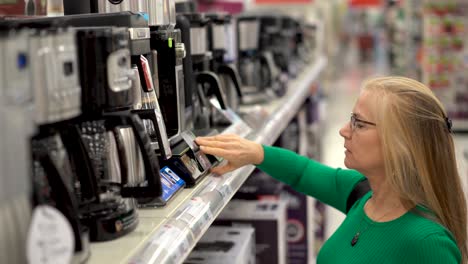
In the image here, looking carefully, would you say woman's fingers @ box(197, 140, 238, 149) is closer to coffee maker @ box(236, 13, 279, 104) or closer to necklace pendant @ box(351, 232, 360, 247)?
necklace pendant @ box(351, 232, 360, 247)

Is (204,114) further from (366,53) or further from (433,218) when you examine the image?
(366,53)

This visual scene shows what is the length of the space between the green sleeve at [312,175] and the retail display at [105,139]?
0.41 ft

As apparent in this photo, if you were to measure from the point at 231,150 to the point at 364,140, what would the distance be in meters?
0.51

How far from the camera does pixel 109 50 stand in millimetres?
1507

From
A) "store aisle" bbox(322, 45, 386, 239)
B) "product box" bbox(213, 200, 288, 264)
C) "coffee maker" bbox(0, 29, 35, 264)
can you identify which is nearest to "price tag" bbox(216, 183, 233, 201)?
"product box" bbox(213, 200, 288, 264)

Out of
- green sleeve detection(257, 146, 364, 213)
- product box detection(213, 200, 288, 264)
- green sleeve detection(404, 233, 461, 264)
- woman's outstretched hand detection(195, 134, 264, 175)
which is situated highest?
woman's outstretched hand detection(195, 134, 264, 175)

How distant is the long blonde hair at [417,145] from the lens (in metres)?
1.92

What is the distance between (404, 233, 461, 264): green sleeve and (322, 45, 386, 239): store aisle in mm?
3272

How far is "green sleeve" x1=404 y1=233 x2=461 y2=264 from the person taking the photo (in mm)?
1872

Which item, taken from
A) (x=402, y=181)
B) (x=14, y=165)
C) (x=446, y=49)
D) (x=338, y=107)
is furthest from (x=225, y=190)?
(x=338, y=107)

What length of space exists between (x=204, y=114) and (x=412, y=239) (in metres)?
1.18

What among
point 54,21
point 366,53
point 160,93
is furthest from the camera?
point 366,53

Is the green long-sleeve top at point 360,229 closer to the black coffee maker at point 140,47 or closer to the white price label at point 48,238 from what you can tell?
the black coffee maker at point 140,47

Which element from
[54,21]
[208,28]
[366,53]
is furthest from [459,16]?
[366,53]
